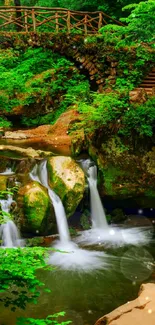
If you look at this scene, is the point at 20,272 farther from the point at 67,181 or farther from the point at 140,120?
the point at 140,120

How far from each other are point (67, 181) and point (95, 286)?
10.9 feet

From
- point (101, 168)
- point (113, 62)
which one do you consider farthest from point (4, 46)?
point (101, 168)

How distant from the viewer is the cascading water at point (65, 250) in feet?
28.2

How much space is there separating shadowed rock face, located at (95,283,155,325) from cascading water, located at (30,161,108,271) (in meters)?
2.55

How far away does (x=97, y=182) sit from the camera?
436 inches

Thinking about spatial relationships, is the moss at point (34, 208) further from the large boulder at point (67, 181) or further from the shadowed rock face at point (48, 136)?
the shadowed rock face at point (48, 136)

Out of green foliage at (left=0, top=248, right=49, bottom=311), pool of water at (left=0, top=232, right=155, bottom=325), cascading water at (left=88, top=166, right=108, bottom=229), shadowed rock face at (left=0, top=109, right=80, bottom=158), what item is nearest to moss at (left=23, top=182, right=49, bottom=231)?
pool of water at (left=0, top=232, right=155, bottom=325)

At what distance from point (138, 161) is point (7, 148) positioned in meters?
4.25

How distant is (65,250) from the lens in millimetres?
9219

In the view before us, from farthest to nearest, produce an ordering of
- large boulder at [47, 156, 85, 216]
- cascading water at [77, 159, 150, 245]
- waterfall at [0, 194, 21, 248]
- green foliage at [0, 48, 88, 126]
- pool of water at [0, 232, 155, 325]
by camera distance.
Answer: green foliage at [0, 48, 88, 126]
large boulder at [47, 156, 85, 216]
cascading water at [77, 159, 150, 245]
waterfall at [0, 194, 21, 248]
pool of water at [0, 232, 155, 325]

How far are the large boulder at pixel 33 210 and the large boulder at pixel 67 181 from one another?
0.55 meters

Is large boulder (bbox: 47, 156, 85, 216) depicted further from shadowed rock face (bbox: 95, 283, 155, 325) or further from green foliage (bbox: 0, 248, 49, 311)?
green foliage (bbox: 0, 248, 49, 311)

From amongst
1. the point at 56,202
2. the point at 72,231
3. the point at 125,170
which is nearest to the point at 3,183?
the point at 56,202

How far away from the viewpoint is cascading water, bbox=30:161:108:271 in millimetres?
8594
